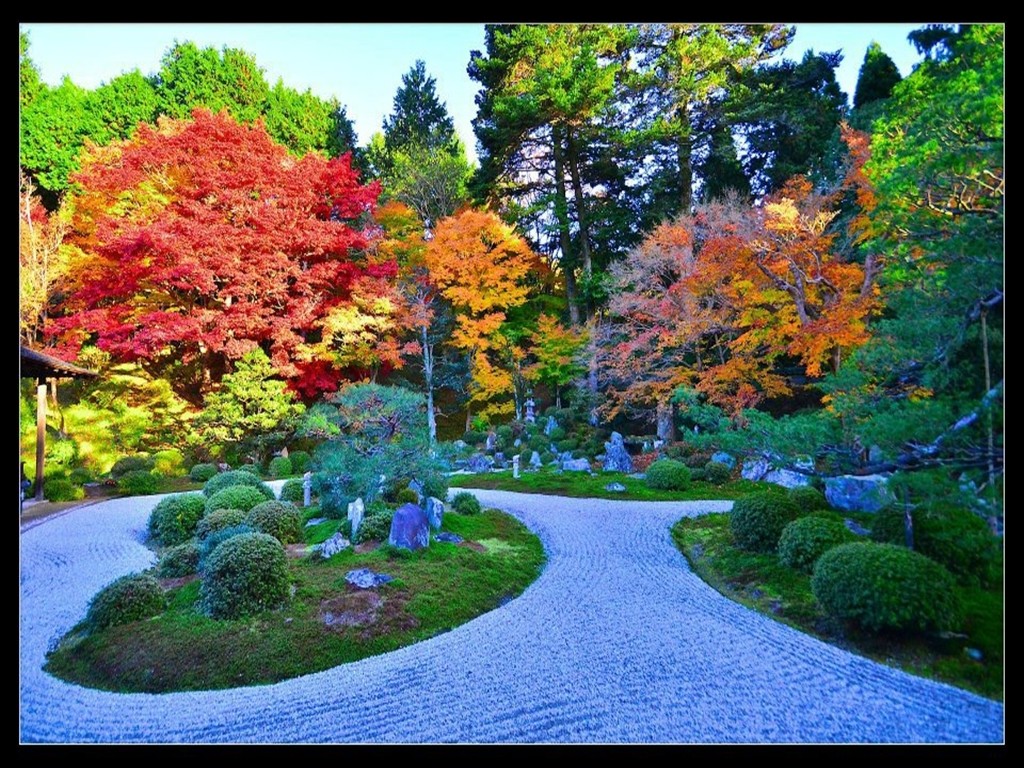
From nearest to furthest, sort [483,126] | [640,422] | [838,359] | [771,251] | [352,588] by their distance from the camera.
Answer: [352,588] < [838,359] < [771,251] < [483,126] < [640,422]

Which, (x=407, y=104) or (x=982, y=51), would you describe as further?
(x=407, y=104)

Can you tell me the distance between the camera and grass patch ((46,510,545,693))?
2777 millimetres

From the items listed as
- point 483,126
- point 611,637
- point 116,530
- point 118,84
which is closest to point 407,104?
point 483,126

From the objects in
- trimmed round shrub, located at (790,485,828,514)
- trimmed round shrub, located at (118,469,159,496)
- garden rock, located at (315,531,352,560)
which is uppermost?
trimmed round shrub, located at (790,485,828,514)

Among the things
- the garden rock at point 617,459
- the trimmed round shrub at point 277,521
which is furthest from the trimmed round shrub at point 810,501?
the trimmed round shrub at point 277,521

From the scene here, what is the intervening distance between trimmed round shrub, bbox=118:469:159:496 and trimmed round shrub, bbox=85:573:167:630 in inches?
158

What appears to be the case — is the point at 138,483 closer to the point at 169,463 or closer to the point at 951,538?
the point at 169,463

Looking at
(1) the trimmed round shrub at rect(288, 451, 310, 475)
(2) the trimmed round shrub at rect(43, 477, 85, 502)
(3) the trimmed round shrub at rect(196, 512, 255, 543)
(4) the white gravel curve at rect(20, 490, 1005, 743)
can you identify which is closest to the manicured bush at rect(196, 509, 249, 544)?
(3) the trimmed round shrub at rect(196, 512, 255, 543)

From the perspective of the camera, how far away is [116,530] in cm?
522

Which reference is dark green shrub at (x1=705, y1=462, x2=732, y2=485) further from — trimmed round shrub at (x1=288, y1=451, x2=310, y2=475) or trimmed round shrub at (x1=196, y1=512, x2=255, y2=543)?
A: trimmed round shrub at (x1=288, y1=451, x2=310, y2=475)

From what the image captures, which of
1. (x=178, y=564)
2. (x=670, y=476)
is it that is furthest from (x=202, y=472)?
(x=670, y=476)

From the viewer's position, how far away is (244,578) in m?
3.31
